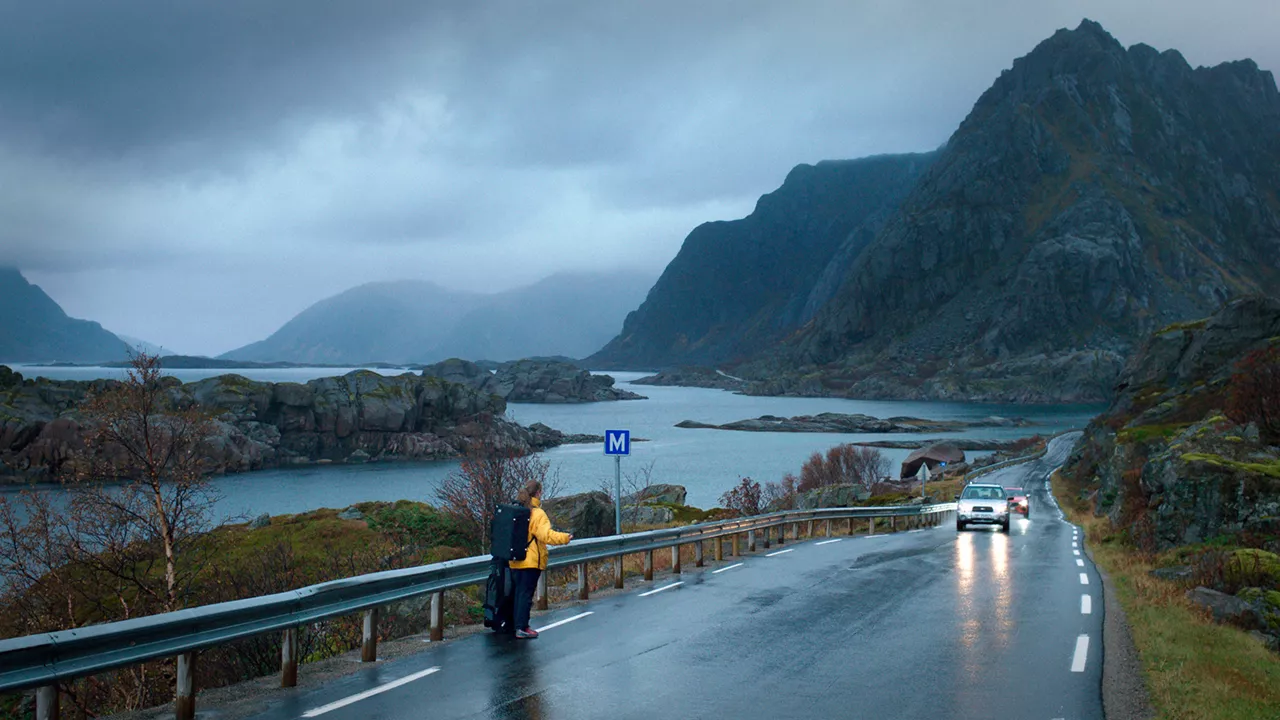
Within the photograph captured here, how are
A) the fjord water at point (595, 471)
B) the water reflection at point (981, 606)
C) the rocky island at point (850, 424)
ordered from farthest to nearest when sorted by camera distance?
the rocky island at point (850, 424) → the fjord water at point (595, 471) → the water reflection at point (981, 606)

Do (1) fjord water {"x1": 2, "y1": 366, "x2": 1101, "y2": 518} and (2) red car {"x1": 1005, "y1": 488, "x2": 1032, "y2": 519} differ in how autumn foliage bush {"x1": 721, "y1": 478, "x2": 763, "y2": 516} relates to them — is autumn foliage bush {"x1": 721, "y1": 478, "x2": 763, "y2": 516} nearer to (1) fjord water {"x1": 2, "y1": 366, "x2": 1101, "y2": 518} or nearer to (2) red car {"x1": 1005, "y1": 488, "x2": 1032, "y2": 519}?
(1) fjord water {"x1": 2, "y1": 366, "x2": 1101, "y2": 518}

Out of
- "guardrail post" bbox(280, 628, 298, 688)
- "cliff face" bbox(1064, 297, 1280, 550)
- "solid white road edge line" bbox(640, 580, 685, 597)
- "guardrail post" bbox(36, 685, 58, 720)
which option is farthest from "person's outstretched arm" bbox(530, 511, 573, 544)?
"cliff face" bbox(1064, 297, 1280, 550)

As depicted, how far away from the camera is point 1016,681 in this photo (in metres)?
9.34

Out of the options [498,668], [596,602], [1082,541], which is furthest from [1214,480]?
[498,668]

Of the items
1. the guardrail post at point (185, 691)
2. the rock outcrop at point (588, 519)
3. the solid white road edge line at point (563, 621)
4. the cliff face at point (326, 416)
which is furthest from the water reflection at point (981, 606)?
the cliff face at point (326, 416)

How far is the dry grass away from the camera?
27.6 ft

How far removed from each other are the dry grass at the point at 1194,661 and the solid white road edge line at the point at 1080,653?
56cm

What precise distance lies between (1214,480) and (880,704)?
16.5 m

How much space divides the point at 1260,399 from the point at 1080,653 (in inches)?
928

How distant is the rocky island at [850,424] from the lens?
170 m

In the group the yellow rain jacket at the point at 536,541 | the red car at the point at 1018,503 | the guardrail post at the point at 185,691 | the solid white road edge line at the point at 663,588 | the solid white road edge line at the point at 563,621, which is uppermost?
the yellow rain jacket at the point at 536,541

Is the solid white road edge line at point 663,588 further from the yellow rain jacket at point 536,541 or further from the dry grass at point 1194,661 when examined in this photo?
the dry grass at point 1194,661

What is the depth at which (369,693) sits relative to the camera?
28.2 feet

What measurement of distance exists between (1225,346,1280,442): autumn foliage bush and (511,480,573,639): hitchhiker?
83.2 ft
